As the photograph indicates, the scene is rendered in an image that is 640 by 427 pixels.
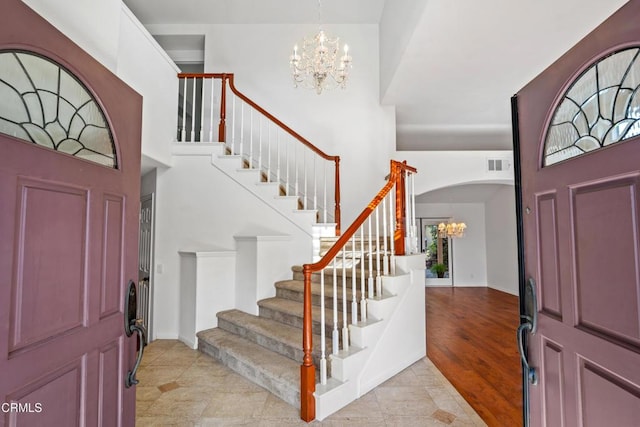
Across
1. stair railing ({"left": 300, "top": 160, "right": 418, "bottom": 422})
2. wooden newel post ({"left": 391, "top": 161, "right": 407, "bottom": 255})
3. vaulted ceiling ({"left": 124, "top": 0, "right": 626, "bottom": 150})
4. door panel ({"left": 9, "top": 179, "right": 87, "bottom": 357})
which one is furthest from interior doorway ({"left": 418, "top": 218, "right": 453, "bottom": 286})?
door panel ({"left": 9, "top": 179, "right": 87, "bottom": 357})

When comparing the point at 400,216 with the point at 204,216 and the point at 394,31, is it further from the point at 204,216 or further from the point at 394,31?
the point at 394,31

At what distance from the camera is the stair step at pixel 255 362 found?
258 centimetres

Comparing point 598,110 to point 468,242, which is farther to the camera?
point 468,242

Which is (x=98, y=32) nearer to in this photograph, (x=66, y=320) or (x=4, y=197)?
(x=4, y=197)

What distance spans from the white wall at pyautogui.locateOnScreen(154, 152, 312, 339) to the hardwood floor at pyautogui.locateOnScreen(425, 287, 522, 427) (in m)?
2.21

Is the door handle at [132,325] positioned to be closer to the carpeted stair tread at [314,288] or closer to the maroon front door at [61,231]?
the maroon front door at [61,231]

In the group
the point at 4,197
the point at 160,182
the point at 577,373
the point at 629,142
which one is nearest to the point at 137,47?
the point at 160,182

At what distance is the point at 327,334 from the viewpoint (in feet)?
9.94

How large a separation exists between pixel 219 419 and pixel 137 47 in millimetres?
3877

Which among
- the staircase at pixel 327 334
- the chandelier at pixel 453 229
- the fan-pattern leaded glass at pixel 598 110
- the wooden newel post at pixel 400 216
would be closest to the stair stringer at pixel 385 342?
the staircase at pixel 327 334

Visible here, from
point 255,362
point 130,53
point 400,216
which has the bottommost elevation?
point 255,362

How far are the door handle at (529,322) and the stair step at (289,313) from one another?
1.77 m

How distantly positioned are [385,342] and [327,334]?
22.2 inches

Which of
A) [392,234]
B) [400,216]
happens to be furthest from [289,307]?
[400,216]
